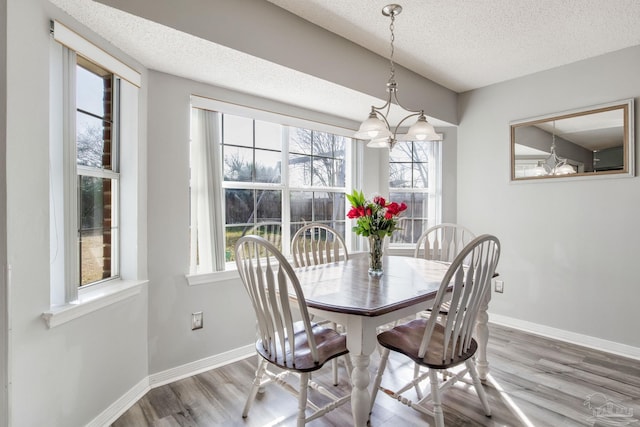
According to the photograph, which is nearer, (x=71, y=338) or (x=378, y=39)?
(x=71, y=338)

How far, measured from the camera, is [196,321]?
2406mm

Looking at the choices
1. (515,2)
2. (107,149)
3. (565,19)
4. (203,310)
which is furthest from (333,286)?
(565,19)

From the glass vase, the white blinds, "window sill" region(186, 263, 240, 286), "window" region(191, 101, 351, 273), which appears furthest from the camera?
"window" region(191, 101, 351, 273)

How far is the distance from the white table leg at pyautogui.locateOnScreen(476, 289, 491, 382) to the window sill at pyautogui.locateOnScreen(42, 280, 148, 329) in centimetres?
222

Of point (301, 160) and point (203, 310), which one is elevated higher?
point (301, 160)

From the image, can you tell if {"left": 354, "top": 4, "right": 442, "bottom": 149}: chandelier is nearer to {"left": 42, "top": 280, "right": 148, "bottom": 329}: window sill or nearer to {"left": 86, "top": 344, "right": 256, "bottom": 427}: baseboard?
{"left": 42, "top": 280, "right": 148, "bottom": 329}: window sill

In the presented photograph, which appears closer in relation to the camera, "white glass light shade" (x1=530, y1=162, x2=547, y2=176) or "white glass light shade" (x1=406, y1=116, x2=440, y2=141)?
"white glass light shade" (x1=406, y1=116, x2=440, y2=141)

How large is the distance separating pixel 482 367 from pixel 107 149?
9.45 feet

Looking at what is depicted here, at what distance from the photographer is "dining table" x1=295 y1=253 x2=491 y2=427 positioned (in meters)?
1.43

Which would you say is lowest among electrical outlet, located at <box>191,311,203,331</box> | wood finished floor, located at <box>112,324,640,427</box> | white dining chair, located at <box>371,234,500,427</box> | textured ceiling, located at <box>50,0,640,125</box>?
wood finished floor, located at <box>112,324,640,427</box>

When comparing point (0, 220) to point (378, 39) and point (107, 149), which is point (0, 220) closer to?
point (107, 149)

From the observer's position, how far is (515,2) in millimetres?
2053

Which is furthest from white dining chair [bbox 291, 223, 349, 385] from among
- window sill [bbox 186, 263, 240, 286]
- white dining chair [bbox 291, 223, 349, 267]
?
window sill [bbox 186, 263, 240, 286]

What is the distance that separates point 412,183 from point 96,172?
3174mm
